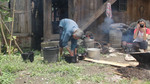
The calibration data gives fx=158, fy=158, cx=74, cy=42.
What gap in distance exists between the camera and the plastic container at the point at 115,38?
8.54 meters

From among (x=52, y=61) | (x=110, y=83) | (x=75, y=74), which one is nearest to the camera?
(x=110, y=83)

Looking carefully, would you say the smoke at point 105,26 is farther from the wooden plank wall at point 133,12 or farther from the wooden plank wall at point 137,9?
the wooden plank wall at point 137,9

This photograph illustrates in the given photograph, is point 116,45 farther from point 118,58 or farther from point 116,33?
Result: point 118,58

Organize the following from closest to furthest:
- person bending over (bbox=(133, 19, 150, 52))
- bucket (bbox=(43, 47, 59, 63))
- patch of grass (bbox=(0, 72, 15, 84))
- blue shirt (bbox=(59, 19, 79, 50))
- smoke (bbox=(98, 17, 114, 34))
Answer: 1. patch of grass (bbox=(0, 72, 15, 84))
2. bucket (bbox=(43, 47, 59, 63))
3. blue shirt (bbox=(59, 19, 79, 50))
4. person bending over (bbox=(133, 19, 150, 52))
5. smoke (bbox=(98, 17, 114, 34))

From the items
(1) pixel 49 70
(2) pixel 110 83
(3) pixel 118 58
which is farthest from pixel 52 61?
(3) pixel 118 58

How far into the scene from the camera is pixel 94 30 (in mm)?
9383

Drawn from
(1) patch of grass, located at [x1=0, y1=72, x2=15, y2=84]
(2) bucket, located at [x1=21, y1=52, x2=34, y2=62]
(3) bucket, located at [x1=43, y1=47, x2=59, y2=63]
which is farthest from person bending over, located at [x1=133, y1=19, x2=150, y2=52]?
(1) patch of grass, located at [x1=0, y1=72, x2=15, y2=84]

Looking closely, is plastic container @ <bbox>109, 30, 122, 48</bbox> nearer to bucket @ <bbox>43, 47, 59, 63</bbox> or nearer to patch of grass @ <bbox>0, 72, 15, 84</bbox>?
bucket @ <bbox>43, 47, 59, 63</bbox>

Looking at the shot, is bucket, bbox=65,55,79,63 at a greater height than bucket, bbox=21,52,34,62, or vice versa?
bucket, bbox=21,52,34,62

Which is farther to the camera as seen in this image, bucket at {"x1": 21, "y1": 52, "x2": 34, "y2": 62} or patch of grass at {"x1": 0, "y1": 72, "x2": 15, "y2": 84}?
bucket at {"x1": 21, "y1": 52, "x2": 34, "y2": 62}

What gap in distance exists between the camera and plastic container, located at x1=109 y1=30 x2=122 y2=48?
28.0 feet

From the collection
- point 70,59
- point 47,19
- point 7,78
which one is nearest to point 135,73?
point 70,59

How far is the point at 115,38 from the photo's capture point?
28.2ft

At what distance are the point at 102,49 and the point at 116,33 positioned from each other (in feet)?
3.96
